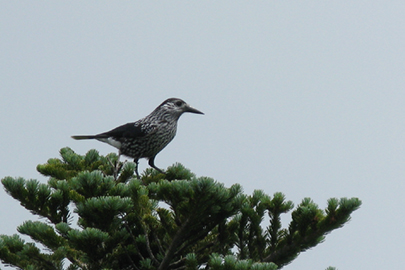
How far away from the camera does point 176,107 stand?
7613mm

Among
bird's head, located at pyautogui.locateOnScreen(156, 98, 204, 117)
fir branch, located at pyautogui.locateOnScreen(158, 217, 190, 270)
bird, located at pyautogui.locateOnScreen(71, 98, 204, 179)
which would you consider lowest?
fir branch, located at pyautogui.locateOnScreen(158, 217, 190, 270)

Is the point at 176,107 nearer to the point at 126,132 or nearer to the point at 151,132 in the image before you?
the point at 151,132

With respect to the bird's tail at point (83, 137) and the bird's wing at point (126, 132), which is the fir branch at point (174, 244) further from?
the bird's tail at point (83, 137)

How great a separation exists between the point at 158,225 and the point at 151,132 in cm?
272

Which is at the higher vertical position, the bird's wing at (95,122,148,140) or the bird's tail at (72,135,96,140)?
the bird's tail at (72,135,96,140)

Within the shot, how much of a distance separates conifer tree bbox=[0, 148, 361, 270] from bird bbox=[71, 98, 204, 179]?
2.21m

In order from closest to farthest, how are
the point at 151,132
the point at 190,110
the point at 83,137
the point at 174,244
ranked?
the point at 174,244 < the point at 151,132 < the point at 190,110 < the point at 83,137

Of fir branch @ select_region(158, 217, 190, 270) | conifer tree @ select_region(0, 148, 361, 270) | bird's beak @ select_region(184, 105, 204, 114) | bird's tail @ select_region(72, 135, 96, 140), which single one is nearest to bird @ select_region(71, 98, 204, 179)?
bird's beak @ select_region(184, 105, 204, 114)

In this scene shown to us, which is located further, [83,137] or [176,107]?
[83,137]

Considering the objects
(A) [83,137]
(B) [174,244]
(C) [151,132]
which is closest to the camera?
(B) [174,244]

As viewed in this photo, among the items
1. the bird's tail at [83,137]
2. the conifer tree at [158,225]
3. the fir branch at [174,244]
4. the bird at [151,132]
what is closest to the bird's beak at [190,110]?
the bird at [151,132]

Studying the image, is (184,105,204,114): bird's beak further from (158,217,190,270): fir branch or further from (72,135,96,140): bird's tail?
(158,217,190,270): fir branch

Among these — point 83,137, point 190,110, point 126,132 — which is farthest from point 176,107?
point 83,137

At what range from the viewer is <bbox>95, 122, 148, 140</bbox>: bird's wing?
741 cm
